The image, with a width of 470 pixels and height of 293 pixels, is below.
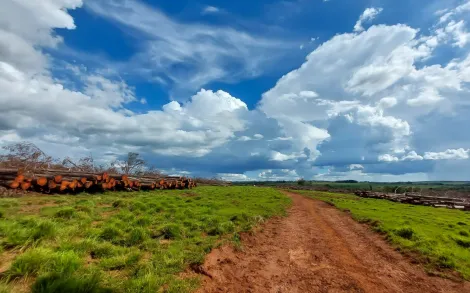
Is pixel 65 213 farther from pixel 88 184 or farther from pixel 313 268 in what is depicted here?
pixel 88 184

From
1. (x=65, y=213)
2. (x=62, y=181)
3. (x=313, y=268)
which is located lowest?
(x=313, y=268)

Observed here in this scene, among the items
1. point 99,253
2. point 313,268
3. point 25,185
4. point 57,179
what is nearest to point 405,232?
point 313,268

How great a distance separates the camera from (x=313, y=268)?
7.62 meters

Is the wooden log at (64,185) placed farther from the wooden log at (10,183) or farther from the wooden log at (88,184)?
the wooden log at (10,183)

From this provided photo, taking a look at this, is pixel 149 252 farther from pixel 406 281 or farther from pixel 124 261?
pixel 406 281

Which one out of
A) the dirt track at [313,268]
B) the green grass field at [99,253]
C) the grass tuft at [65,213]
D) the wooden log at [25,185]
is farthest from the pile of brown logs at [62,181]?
the dirt track at [313,268]

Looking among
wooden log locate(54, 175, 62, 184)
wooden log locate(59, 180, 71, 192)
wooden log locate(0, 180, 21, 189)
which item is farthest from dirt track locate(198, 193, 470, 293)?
wooden log locate(0, 180, 21, 189)

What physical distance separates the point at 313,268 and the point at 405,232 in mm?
6954

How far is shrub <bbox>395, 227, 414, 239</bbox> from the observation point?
465 inches

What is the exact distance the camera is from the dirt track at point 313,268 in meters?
6.34

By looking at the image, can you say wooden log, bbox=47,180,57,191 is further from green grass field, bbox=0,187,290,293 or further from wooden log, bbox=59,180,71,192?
green grass field, bbox=0,187,290,293

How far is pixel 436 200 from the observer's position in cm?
3925

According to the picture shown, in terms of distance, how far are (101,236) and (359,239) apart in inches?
402

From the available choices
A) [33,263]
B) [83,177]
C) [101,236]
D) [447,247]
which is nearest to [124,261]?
[33,263]
